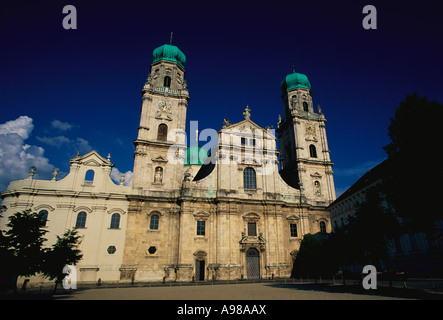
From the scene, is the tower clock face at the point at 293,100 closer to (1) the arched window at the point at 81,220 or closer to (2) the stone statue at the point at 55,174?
(1) the arched window at the point at 81,220

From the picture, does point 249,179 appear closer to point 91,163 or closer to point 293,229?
point 293,229

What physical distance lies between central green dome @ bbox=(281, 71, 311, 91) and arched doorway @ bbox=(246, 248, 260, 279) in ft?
91.1

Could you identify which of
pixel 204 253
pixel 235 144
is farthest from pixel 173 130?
pixel 204 253

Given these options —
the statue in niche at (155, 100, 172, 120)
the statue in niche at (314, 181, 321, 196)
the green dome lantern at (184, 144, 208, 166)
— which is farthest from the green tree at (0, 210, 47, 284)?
the statue in niche at (314, 181, 321, 196)

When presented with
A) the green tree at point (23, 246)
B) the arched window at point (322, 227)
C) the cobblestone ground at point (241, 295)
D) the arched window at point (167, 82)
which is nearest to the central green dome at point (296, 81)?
the arched window at point (167, 82)

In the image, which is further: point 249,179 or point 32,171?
point 249,179

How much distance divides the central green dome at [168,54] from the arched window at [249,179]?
19349mm

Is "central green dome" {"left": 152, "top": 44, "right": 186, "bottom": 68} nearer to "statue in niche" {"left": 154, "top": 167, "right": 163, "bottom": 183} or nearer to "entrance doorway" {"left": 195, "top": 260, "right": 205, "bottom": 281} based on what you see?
"statue in niche" {"left": 154, "top": 167, "right": 163, "bottom": 183}

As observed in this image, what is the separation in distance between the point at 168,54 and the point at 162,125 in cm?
1175

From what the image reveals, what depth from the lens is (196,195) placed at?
1246 inches

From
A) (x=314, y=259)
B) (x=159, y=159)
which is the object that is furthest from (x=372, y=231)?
(x=159, y=159)

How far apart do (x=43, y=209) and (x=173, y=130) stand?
670 inches

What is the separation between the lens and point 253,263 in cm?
3042

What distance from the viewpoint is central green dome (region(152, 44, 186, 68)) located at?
128 feet
